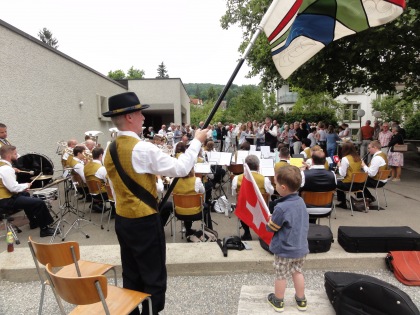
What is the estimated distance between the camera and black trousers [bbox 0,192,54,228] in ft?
17.0

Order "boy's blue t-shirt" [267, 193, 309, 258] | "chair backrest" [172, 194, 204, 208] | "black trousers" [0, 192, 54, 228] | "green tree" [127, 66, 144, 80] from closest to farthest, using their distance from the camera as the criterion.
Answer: "boy's blue t-shirt" [267, 193, 309, 258]
"chair backrest" [172, 194, 204, 208]
"black trousers" [0, 192, 54, 228]
"green tree" [127, 66, 144, 80]

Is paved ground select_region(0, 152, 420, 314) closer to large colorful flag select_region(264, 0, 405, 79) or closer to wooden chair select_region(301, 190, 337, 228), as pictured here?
wooden chair select_region(301, 190, 337, 228)

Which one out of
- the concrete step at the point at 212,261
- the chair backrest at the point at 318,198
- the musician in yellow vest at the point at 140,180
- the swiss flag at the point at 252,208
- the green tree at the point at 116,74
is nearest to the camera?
the musician in yellow vest at the point at 140,180

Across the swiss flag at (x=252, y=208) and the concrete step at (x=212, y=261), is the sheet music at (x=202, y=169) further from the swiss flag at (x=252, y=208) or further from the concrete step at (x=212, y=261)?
the swiss flag at (x=252, y=208)

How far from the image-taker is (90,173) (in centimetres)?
615

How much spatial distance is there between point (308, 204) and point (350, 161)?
220 cm

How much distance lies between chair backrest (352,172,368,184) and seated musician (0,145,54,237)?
6135mm

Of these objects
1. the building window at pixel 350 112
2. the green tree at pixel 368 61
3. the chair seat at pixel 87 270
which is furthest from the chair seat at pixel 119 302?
the building window at pixel 350 112

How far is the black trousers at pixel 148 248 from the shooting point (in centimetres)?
231

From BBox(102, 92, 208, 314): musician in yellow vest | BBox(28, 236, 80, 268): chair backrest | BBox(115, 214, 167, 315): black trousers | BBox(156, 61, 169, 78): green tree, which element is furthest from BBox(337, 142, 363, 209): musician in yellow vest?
BBox(156, 61, 169, 78): green tree

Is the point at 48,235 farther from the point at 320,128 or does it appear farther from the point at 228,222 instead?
the point at 320,128

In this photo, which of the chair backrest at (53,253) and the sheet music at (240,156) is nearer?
the chair backrest at (53,253)

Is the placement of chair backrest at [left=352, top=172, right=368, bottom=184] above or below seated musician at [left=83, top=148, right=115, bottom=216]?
below

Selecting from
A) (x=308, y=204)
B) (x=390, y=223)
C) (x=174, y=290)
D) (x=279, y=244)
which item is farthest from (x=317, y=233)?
(x=390, y=223)
